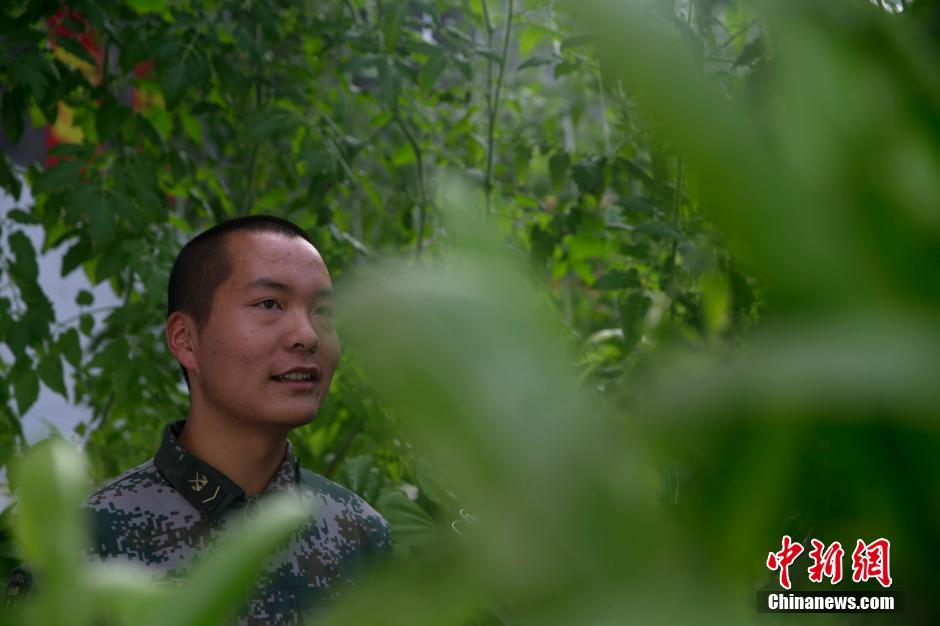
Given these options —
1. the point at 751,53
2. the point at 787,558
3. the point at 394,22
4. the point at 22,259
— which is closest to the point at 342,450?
the point at 22,259

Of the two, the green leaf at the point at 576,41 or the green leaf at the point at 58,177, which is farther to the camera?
the green leaf at the point at 58,177

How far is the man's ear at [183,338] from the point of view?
1233 millimetres

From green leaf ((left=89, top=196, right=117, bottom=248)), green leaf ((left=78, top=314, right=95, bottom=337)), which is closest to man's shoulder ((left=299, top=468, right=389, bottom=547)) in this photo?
green leaf ((left=89, top=196, right=117, bottom=248))

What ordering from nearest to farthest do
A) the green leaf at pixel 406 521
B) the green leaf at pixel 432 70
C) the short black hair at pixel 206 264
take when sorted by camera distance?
the short black hair at pixel 206 264 → the green leaf at pixel 406 521 → the green leaf at pixel 432 70

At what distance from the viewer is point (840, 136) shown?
107 mm

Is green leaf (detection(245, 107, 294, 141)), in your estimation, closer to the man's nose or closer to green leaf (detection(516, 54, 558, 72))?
green leaf (detection(516, 54, 558, 72))

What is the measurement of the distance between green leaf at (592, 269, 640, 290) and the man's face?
0.42m

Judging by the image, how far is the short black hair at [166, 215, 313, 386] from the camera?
1.23 meters

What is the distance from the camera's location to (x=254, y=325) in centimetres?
116

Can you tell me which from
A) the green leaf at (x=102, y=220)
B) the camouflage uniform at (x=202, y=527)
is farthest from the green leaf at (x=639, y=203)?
the green leaf at (x=102, y=220)

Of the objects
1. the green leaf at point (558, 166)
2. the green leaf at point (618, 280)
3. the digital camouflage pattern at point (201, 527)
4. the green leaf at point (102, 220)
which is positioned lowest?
the digital camouflage pattern at point (201, 527)

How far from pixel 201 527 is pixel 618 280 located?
633mm

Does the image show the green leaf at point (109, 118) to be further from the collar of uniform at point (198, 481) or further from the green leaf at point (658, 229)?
the green leaf at point (658, 229)

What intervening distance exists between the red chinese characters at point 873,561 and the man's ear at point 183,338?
1.13 metres
